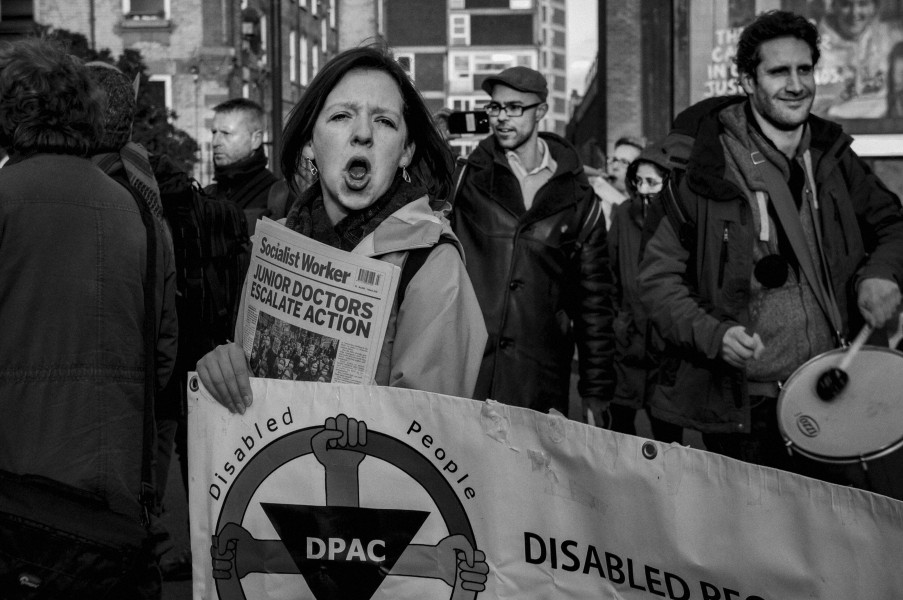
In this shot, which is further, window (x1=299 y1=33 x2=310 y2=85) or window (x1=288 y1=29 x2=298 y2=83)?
window (x1=299 y1=33 x2=310 y2=85)

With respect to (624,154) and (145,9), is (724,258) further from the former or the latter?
(145,9)

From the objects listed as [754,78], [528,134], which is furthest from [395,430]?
[528,134]

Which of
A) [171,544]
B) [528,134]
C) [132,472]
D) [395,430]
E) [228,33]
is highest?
[228,33]

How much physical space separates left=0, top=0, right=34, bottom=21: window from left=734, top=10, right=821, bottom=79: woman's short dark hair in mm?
34368

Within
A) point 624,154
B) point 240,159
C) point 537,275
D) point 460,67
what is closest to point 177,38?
point 624,154

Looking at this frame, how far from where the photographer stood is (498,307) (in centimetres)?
521

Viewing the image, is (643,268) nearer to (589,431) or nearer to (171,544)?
(589,431)

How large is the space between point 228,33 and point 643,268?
32366mm

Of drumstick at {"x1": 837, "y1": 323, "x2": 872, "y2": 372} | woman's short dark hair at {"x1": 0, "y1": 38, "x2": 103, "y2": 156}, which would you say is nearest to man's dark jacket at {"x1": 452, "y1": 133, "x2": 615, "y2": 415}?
drumstick at {"x1": 837, "y1": 323, "x2": 872, "y2": 372}

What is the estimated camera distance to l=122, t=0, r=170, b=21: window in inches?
1357

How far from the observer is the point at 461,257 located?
258 centimetres

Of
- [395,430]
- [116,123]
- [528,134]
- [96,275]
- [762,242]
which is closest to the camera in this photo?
[395,430]

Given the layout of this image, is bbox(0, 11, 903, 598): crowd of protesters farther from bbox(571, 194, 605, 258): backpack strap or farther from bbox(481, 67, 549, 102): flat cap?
bbox(481, 67, 549, 102): flat cap

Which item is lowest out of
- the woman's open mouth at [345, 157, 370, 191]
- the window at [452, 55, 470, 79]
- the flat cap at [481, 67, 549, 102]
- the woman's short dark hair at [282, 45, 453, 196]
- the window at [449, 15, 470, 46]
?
the woman's open mouth at [345, 157, 370, 191]
